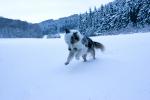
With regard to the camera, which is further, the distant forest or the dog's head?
the distant forest

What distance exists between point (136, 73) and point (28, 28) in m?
69.1

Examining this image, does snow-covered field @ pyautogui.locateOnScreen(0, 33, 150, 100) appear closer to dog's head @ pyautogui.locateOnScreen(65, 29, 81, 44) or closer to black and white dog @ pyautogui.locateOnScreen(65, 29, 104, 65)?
black and white dog @ pyautogui.locateOnScreen(65, 29, 104, 65)

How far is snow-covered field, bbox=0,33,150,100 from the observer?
4859 mm

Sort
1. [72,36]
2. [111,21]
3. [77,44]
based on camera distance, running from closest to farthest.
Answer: [72,36] → [77,44] → [111,21]

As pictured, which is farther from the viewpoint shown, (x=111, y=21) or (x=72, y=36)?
(x=111, y=21)

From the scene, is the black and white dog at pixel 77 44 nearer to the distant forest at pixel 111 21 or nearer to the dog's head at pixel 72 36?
the dog's head at pixel 72 36

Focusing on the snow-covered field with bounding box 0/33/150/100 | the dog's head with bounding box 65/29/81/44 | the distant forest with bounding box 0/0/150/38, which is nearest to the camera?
the snow-covered field with bounding box 0/33/150/100

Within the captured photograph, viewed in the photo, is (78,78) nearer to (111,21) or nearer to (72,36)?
(72,36)

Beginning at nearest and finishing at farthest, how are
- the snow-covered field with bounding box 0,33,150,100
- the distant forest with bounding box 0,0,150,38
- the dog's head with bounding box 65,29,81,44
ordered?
the snow-covered field with bounding box 0,33,150,100 < the dog's head with bounding box 65,29,81,44 < the distant forest with bounding box 0,0,150,38

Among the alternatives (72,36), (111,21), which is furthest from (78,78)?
(111,21)

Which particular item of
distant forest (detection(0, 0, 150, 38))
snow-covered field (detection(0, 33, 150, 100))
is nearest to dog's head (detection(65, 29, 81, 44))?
snow-covered field (detection(0, 33, 150, 100))

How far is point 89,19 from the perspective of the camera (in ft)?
243

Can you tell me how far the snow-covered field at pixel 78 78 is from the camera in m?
4.86

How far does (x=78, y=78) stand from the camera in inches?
235
